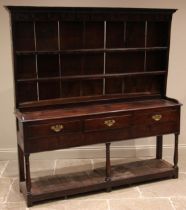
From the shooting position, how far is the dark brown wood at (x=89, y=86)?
311 centimetres

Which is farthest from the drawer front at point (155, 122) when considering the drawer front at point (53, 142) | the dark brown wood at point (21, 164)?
the dark brown wood at point (21, 164)

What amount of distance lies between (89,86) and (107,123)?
1.56 ft

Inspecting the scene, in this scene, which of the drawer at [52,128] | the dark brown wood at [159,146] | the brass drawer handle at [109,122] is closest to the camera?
the drawer at [52,128]

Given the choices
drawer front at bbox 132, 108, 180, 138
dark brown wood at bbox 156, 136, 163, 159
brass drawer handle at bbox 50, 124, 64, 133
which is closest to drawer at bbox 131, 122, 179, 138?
drawer front at bbox 132, 108, 180, 138

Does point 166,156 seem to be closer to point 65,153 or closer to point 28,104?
point 65,153

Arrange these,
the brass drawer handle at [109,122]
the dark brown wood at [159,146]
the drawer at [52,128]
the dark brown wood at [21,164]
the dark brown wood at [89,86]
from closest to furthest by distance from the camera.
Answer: the drawer at [52,128]
the dark brown wood at [89,86]
the brass drawer handle at [109,122]
the dark brown wood at [21,164]
the dark brown wood at [159,146]

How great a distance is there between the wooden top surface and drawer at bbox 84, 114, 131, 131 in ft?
0.21

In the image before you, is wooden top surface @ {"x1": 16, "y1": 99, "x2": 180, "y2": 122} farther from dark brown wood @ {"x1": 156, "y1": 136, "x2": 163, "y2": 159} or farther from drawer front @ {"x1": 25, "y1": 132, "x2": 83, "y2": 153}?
dark brown wood @ {"x1": 156, "y1": 136, "x2": 163, "y2": 159}

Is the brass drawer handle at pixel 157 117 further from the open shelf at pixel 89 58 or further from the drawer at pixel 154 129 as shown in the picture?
the open shelf at pixel 89 58

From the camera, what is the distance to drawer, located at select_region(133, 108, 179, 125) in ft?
11.0

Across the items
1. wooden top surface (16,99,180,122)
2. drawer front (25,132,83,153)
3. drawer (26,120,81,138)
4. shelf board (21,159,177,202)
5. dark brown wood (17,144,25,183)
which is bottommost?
shelf board (21,159,177,202)

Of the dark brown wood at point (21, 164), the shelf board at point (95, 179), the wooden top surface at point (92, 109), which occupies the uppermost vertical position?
the wooden top surface at point (92, 109)

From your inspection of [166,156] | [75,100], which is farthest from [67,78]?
[166,156]

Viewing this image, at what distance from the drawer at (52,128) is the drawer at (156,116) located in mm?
602
